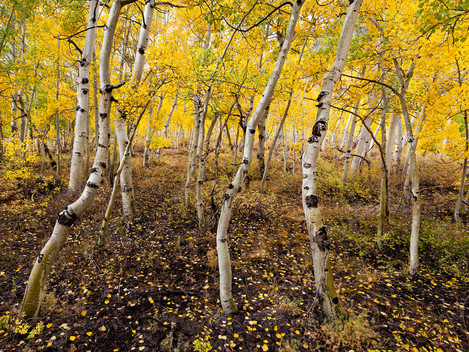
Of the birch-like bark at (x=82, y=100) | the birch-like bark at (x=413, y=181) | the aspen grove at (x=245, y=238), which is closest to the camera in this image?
the aspen grove at (x=245, y=238)

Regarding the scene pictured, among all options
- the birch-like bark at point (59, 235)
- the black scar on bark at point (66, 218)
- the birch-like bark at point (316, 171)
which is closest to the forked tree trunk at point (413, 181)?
the birch-like bark at point (316, 171)

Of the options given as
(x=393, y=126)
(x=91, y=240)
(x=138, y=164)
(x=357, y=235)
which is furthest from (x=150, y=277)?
(x=393, y=126)

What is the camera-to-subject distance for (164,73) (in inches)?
186

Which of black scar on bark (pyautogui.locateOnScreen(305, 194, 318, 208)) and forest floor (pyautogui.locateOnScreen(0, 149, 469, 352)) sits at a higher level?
black scar on bark (pyautogui.locateOnScreen(305, 194, 318, 208))

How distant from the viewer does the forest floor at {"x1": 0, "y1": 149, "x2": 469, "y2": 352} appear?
2650 millimetres

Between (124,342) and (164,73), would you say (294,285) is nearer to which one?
(124,342)

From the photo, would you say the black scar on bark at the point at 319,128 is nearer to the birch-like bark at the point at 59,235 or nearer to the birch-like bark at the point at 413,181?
the birch-like bark at the point at 413,181

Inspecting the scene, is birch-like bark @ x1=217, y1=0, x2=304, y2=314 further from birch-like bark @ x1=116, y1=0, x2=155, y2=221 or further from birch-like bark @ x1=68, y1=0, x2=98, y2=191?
birch-like bark @ x1=68, y1=0, x2=98, y2=191

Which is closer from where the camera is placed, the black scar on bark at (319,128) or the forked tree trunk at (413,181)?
the black scar on bark at (319,128)

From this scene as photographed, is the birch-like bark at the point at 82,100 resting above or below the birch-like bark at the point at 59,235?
above

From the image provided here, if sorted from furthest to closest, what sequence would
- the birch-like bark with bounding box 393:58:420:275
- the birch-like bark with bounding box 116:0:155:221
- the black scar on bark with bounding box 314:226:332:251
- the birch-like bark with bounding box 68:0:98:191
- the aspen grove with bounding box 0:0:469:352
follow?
1. the birch-like bark with bounding box 68:0:98:191
2. the birch-like bark with bounding box 116:0:155:221
3. the birch-like bark with bounding box 393:58:420:275
4. the aspen grove with bounding box 0:0:469:352
5. the black scar on bark with bounding box 314:226:332:251

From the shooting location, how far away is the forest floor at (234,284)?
2.65 metres

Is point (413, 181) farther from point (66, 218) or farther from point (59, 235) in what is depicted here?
point (59, 235)

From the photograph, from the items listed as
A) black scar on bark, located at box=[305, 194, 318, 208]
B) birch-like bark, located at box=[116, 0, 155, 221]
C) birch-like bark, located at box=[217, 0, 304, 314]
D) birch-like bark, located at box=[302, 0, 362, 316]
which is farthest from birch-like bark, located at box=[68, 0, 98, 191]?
black scar on bark, located at box=[305, 194, 318, 208]
